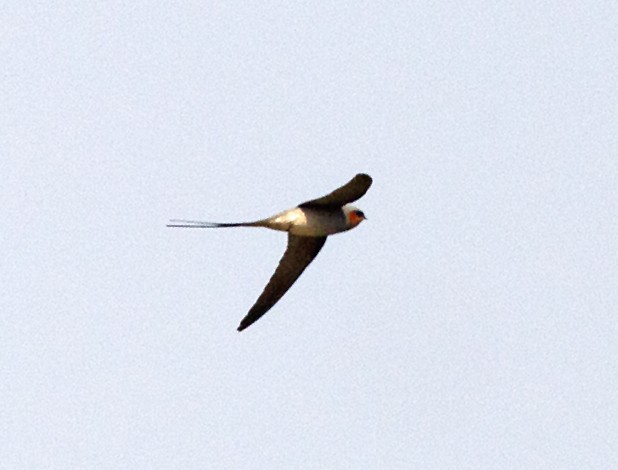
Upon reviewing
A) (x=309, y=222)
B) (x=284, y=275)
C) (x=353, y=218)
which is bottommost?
(x=284, y=275)

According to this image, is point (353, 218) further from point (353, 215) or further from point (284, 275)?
point (284, 275)

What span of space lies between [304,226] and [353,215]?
5.17 feet

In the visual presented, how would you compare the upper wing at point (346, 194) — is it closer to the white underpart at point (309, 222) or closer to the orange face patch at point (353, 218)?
the white underpart at point (309, 222)

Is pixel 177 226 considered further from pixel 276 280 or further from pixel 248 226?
pixel 276 280

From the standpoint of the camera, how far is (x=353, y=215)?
43.5 meters

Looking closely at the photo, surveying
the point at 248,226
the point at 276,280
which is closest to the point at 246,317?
the point at 276,280

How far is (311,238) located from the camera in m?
44.8

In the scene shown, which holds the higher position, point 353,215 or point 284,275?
point 353,215

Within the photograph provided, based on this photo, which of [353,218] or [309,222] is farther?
[353,218]

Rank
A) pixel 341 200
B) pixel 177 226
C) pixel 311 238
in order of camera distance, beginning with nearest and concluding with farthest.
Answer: pixel 177 226
pixel 341 200
pixel 311 238

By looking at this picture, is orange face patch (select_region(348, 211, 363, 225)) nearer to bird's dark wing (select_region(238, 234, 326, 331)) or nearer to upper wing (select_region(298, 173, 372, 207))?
upper wing (select_region(298, 173, 372, 207))

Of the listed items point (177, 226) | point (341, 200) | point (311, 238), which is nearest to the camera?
point (177, 226)

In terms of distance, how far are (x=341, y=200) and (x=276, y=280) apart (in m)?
4.07

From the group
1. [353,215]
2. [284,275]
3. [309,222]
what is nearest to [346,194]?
[309,222]
